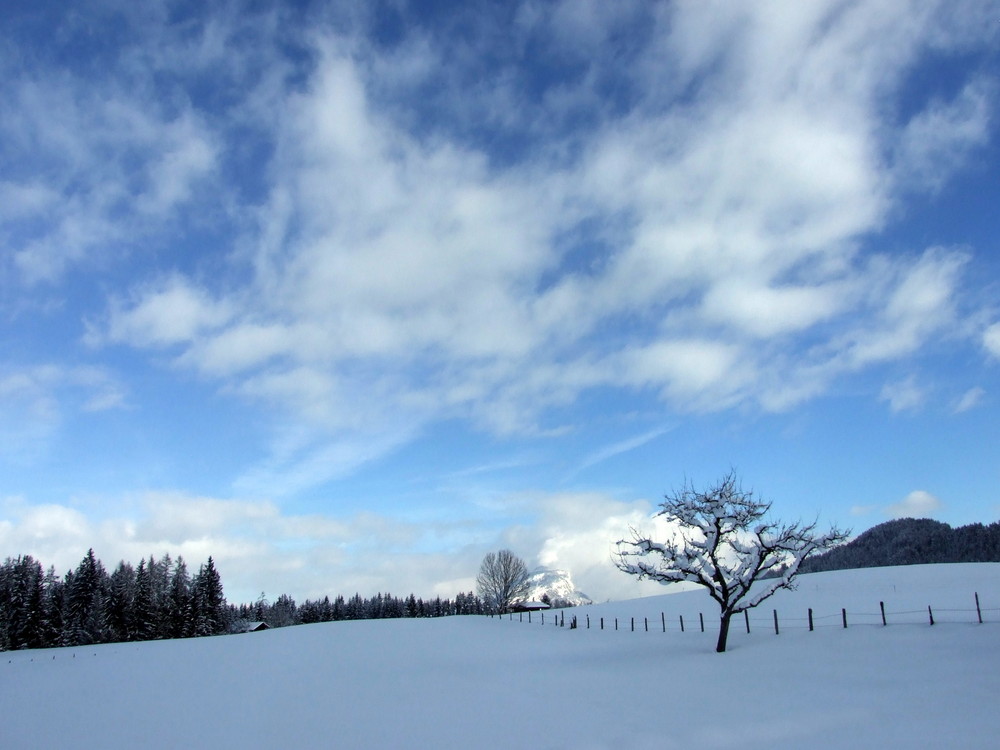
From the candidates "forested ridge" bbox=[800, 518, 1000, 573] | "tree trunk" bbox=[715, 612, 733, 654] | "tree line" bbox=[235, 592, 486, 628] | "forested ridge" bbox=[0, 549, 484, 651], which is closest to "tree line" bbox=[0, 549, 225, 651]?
"forested ridge" bbox=[0, 549, 484, 651]

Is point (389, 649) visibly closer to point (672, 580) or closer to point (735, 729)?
point (672, 580)

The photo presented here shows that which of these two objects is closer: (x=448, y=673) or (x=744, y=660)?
(x=744, y=660)

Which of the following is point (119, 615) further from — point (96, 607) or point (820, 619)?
point (820, 619)

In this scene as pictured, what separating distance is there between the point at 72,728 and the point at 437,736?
1231 cm

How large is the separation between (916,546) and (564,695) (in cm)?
14237

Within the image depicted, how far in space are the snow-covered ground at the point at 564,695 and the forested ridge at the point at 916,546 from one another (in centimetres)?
10161

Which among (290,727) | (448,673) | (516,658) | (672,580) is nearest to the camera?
(290,727)

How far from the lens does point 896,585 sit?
166 ft

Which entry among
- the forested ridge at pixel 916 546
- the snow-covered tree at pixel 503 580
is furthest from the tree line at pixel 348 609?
the forested ridge at pixel 916 546

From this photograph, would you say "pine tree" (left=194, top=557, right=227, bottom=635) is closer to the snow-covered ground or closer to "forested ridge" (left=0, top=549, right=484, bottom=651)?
"forested ridge" (left=0, top=549, right=484, bottom=651)

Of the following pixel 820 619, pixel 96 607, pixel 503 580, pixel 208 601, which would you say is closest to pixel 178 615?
pixel 208 601

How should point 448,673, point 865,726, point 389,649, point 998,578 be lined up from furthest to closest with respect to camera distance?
point 998,578 < point 389,649 < point 448,673 < point 865,726

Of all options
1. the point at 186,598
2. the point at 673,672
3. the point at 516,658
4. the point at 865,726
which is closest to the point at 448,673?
the point at 516,658

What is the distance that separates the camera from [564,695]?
17781 millimetres
